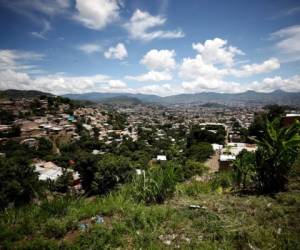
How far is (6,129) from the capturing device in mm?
33812

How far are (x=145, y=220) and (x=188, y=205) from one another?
851mm

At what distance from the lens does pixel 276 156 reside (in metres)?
3.65

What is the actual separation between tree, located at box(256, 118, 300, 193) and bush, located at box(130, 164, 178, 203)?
1641 mm

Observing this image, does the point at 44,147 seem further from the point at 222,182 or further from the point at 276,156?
the point at 276,156

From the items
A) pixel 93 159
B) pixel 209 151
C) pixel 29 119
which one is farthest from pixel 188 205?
pixel 29 119

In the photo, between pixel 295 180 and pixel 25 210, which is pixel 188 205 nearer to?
pixel 295 180

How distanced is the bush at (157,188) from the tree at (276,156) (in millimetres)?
1641

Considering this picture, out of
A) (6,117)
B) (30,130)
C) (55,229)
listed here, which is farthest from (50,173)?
(6,117)

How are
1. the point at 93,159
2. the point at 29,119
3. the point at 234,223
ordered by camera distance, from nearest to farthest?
A: the point at 234,223
the point at 93,159
the point at 29,119

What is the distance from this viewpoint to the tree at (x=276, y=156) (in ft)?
11.8

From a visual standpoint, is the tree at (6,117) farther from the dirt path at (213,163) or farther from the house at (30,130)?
the dirt path at (213,163)

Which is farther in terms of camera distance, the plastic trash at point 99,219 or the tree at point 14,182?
the tree at point 14,182

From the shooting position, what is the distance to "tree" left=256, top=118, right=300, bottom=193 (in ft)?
11.8

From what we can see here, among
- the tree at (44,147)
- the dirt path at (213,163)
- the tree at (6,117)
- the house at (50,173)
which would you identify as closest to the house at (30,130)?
the tree at (6,117)
